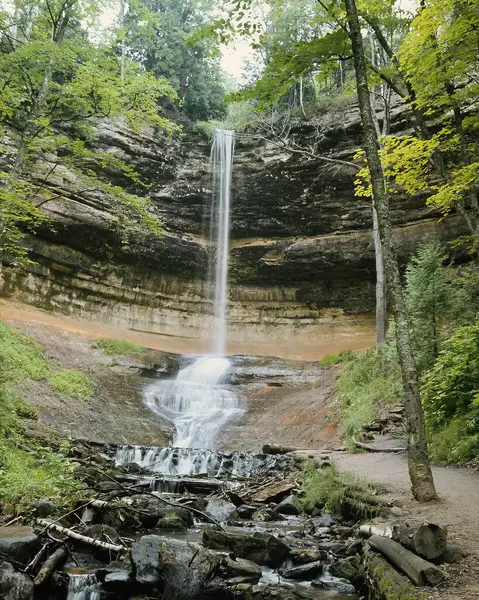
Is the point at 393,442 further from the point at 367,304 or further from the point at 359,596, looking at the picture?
the point at 367,304

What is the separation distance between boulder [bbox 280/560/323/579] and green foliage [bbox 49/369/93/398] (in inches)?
472

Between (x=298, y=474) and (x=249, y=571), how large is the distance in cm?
533

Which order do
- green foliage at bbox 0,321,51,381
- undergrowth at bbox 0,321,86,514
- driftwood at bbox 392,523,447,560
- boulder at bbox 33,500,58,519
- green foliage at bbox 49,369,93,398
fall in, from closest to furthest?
driftwood at bbox 392,523,447,560 → boulder at bbox 33,500,58,519 → undergrowth at bbox 0,321,86,514 → green foliage at bbox 0,321,51,381 → green foliage at bbox 49,369,93,398

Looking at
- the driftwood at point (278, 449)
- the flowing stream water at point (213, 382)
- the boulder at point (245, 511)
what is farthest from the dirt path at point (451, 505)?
the flowing stream water at point (213, 382)

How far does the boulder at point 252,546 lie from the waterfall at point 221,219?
2374 centimetres

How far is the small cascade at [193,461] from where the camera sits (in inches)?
471

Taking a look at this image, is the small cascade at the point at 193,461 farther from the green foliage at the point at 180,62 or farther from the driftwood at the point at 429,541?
the green foliage at the point at 180,62

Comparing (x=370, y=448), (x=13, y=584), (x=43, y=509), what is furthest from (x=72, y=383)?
(x=13, y=584)

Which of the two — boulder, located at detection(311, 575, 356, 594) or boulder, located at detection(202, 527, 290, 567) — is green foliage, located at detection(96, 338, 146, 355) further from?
boulder, located at detection(311, 575, 356, 594)

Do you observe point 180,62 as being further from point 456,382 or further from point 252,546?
point 252,546

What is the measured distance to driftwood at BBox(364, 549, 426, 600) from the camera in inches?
139

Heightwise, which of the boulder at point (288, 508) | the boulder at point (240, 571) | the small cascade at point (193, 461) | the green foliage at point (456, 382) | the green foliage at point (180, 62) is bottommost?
the small cascade at point (193, 461)

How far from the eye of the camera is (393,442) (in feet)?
37.8

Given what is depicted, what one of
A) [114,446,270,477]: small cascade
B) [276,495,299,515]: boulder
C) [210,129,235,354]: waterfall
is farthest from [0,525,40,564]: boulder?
[210,129,235,354]: waterfall
